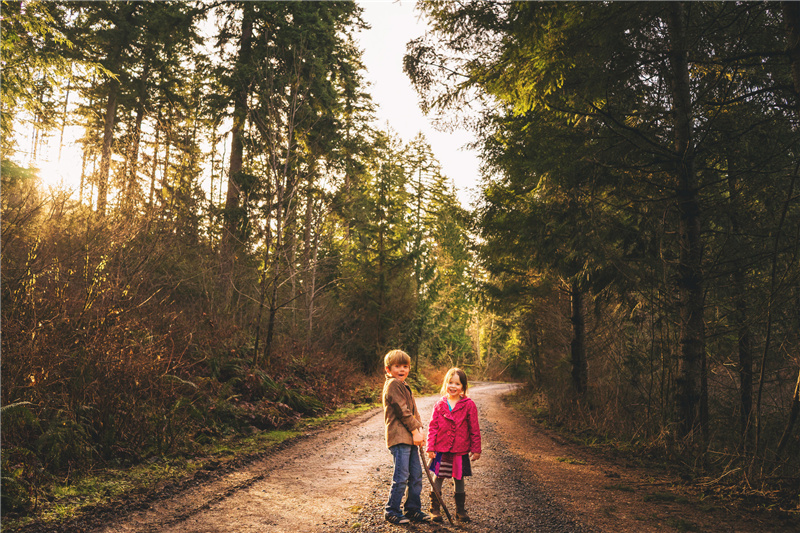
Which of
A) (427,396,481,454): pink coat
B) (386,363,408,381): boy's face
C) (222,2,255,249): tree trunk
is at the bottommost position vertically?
(427,396,481,454): pink coat

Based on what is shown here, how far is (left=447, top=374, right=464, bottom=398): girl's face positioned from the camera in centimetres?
518

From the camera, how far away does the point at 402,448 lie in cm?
479

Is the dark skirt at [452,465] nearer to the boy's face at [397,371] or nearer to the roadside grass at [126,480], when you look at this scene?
the boy's face at [397,371]

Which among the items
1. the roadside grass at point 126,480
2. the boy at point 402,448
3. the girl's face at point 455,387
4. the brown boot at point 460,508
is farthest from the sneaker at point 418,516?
the roadside grass at point 126,480

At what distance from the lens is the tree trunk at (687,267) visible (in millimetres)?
7441

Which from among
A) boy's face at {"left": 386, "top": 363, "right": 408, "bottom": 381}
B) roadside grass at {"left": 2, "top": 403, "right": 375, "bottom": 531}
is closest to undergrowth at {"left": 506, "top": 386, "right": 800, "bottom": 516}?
boy's face at {"left": 386, "top": 363, "right": 408, "bottom": 381}

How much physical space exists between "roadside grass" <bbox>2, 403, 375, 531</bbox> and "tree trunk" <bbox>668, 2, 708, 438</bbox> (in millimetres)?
7387

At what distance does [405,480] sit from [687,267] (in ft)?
19.9

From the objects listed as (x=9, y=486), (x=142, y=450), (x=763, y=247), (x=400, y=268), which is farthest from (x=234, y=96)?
(x=763, y=247)

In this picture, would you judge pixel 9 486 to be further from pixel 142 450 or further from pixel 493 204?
pixel 493 204

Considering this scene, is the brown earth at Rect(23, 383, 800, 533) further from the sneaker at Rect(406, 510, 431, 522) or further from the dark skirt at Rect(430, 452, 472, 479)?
the dark skirt at Rect(430, 452, 472, 479)

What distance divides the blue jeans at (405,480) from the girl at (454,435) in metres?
0.22

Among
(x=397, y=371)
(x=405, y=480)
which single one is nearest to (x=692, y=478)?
(x=405, y=480)

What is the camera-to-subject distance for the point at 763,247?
7.55 m
